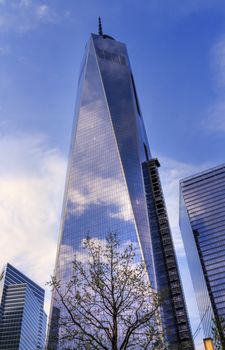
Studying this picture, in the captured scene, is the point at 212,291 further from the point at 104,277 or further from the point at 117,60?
the point at 104,277

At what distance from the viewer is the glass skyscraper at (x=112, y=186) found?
103 metres

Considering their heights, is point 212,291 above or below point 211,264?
below

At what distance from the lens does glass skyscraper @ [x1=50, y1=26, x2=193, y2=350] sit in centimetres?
10261

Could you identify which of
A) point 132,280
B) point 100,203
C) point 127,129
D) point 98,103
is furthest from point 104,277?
point 98,103

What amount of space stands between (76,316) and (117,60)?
6312 inches

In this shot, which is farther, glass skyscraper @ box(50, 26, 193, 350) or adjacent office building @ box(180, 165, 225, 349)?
adjacent office building @ box(180, 165, 225, 349)

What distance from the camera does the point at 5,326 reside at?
19750cm

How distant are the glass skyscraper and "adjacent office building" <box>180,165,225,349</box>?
33619 mm

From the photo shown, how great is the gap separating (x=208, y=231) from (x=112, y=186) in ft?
193

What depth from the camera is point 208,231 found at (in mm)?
153625

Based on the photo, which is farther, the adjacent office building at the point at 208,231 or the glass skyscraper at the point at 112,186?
the adjacent office building at the point at 208,231

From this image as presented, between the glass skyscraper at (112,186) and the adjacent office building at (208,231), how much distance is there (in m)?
33.6

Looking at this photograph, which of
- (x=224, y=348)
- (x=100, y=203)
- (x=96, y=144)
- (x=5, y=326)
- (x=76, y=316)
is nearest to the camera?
(x=76, y=316)

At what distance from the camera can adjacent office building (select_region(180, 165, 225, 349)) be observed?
13489 centimetres
